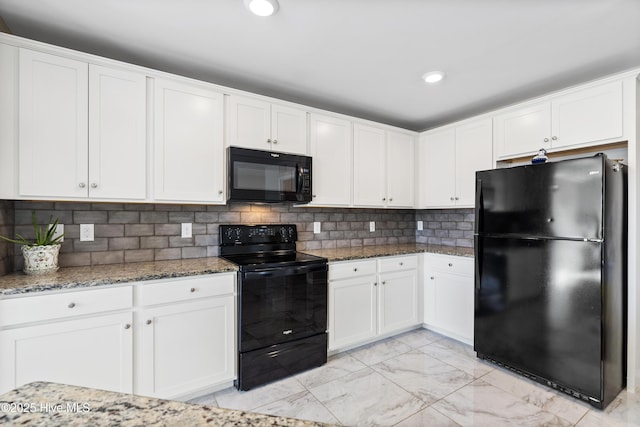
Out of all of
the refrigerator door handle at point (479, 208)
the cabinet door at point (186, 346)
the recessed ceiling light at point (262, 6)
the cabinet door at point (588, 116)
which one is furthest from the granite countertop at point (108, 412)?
the cabinet door at point (588, 116)

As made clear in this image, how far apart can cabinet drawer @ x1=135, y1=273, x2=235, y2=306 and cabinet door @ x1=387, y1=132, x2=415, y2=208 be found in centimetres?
198

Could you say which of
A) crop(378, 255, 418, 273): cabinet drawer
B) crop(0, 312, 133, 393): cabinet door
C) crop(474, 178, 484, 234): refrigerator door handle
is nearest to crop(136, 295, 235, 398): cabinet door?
crop(0, 312, 133, 393): cabinet door

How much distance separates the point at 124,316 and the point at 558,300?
2828 millimetres

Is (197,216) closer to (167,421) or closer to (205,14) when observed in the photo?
(205,14)

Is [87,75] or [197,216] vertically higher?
[87,75]

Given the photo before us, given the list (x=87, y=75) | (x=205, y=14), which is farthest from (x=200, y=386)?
(x=205, y=14)

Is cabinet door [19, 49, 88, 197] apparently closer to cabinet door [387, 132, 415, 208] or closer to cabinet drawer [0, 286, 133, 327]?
cabinet drawer [0, 286, 133, 327]

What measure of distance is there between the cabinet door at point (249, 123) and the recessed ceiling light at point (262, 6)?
2.71 ft

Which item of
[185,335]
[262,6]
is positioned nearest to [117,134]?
[262,6]

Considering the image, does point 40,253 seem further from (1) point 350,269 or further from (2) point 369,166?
(2) point 369,166

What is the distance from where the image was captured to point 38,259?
1.80 m

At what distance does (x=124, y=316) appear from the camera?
178 cm

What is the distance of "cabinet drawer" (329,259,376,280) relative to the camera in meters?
2.63

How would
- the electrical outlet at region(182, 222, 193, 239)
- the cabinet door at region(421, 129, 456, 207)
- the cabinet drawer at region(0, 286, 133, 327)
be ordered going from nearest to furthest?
1. the cabinet drawer at region(0, 286, 133, 327)
2. the electrical outlet at region(182, 222, 193, 239)
3. the cabinet door at region(421, 129, 456, 207)
